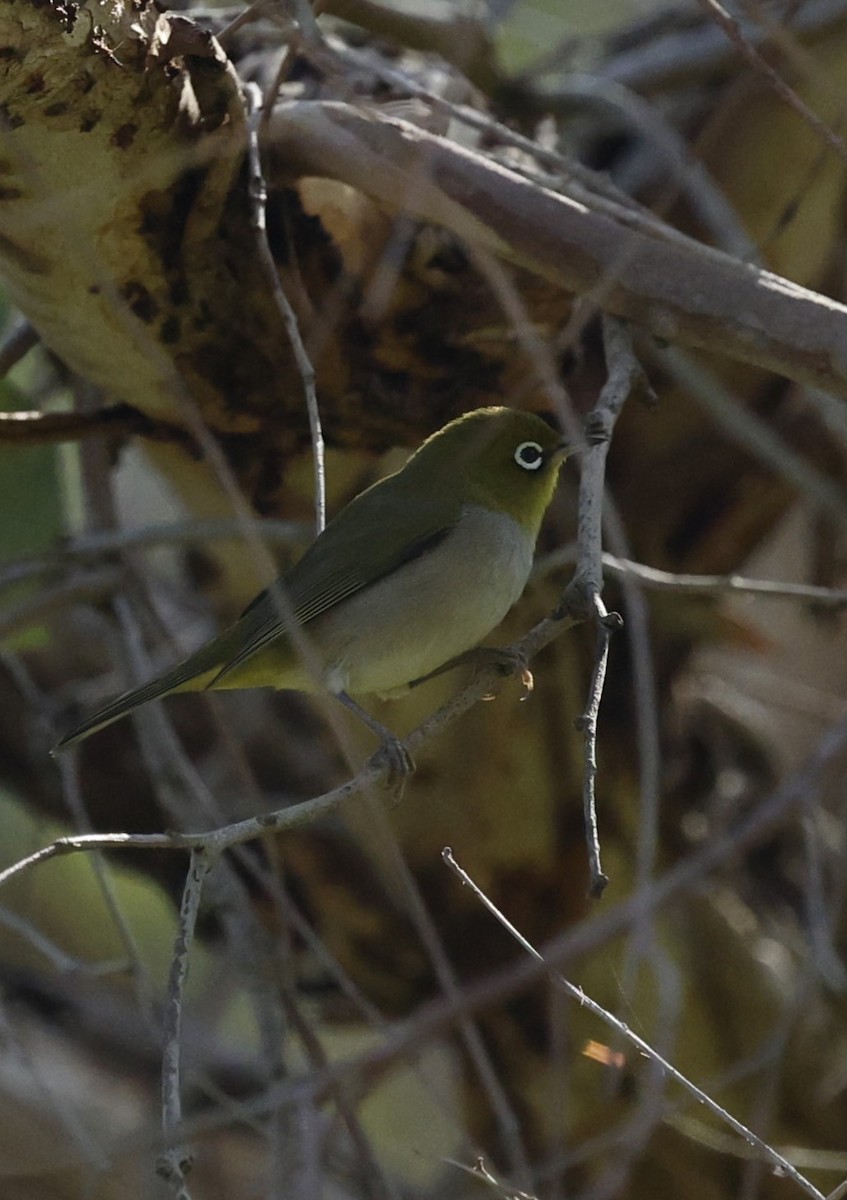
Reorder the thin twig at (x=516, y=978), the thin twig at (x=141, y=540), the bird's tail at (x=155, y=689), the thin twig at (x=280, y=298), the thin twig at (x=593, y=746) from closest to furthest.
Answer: the thin twig at (x=593, y=746) < the thin twig at (x=516, y=978) < the thin twig at (x=280, y=298) < the bird's tail at (x=155, y=689) < the thin twig at (x=141, y=540)

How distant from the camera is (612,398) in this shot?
2.58 meters

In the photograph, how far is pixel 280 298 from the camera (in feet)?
8.61

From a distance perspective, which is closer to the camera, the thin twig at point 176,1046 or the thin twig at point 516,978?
the thin twig at point 176,1046

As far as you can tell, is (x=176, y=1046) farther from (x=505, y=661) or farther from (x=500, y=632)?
(x=500, y=632)

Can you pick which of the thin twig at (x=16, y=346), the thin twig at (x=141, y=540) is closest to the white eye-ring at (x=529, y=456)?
the thin twig at (x=141, y=540)

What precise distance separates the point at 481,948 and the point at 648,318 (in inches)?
92.3

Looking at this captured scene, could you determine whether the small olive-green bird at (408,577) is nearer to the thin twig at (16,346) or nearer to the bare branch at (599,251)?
A: the bare branch at (599,251)

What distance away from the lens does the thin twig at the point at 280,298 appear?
93.4 inches

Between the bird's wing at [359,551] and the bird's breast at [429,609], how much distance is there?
1.3 inches

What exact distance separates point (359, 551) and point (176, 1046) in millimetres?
1698

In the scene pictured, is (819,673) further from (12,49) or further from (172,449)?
(12,49)

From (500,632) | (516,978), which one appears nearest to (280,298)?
(516,978)

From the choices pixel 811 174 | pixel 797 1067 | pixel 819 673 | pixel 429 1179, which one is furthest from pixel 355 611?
pixel 429 1179

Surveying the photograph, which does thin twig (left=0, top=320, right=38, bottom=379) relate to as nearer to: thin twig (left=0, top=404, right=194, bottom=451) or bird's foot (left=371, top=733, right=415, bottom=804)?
thin twig (left=0, top=404, right=194, bottom=451)
